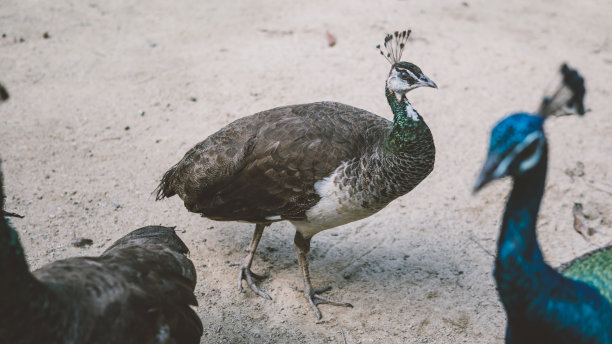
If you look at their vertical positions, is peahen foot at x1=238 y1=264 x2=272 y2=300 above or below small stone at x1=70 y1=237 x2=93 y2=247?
below

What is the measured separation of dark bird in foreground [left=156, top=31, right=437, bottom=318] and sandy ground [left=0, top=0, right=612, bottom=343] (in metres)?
0.62

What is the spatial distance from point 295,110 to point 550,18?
621 centimetres

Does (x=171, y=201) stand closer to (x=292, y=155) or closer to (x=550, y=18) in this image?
(x=292, y=155)

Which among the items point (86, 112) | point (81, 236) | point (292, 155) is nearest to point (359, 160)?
point (292, 155)

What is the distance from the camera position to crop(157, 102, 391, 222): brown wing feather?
3.59 m

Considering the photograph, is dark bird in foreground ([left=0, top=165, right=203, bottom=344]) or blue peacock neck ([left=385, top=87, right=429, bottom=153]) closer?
dark bird in foreground ([left=0, top=165, right=203, bottom=344])

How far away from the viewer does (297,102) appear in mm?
6035

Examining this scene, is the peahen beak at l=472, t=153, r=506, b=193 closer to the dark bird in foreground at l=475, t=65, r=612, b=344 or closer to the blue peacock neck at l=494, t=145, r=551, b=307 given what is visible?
the dark bird in foreground at l=475, t=65, r=612, b=344

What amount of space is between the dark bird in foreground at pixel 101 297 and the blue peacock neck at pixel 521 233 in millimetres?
1591

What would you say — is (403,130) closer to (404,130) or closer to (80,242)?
(404,130)

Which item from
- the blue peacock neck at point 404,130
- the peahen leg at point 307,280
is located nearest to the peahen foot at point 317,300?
the peahen leg at point 307,280

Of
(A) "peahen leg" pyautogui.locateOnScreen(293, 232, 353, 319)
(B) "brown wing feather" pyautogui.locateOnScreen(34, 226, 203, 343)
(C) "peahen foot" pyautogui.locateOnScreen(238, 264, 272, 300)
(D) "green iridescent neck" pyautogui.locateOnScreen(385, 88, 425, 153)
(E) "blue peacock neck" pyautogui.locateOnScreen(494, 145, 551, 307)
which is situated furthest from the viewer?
(C) "peahen foot" pyautogui.locateOnScreen(238, 264, 272, 300)

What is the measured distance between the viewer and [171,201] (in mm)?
4836

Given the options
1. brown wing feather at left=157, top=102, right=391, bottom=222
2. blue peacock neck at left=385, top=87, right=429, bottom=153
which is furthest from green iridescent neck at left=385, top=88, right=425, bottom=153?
brown wing feather at left=157, top=102, right=391, bottom=222
